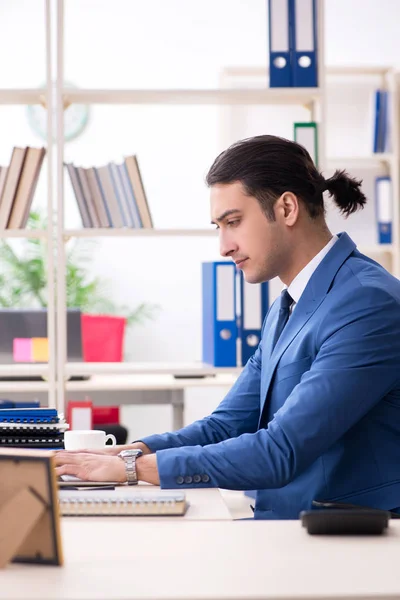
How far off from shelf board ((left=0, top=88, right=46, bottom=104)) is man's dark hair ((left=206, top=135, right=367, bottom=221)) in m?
1.41

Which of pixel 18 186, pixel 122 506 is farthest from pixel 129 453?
pixel 18 186

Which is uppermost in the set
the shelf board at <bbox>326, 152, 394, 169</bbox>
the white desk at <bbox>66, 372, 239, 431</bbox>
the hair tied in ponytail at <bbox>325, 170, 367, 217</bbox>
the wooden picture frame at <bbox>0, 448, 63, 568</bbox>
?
the shelf board at <bbox>326, 152, 394, 169</bbox>

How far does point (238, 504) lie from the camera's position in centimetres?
250

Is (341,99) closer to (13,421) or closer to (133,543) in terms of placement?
(13,421)

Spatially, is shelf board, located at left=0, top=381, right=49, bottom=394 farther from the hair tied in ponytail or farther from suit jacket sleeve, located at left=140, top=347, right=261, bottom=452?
the hair tied in ponytail

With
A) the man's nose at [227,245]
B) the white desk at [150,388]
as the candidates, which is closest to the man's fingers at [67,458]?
the man's nose at [227,245]

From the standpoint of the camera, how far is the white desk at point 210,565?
0.87 m

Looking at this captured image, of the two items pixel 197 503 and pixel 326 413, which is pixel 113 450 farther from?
pixel 326 413

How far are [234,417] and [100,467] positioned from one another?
521mm

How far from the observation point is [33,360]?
3.24 meters

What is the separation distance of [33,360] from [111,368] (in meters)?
0.35

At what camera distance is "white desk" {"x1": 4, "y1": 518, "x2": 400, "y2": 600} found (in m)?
0.87

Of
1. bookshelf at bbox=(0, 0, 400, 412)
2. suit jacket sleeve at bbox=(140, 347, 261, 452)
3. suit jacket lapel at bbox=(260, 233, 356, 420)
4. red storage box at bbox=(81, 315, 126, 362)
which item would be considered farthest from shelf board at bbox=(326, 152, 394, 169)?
suit jacket lapel at bbox=(260, 233, 356, 420)

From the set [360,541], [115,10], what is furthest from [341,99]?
[360,541]
